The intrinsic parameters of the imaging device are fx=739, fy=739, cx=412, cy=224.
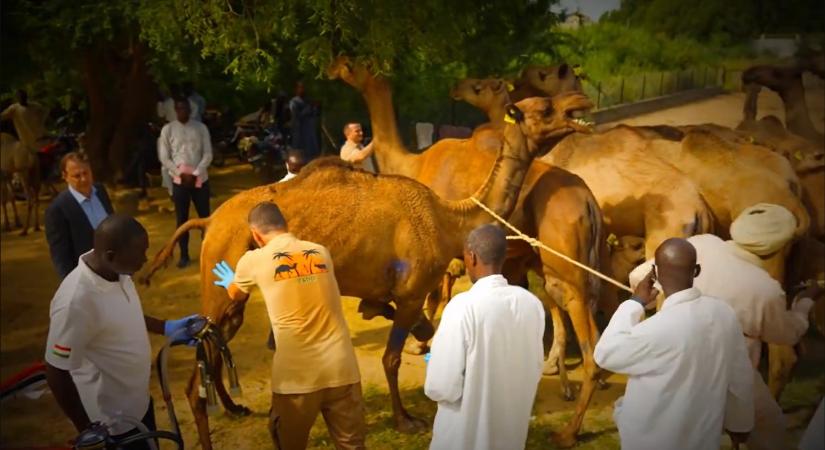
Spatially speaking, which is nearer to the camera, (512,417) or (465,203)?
(512,417)

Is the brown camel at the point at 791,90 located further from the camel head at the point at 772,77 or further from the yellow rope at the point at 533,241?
the yellow rope at the point at 533,241

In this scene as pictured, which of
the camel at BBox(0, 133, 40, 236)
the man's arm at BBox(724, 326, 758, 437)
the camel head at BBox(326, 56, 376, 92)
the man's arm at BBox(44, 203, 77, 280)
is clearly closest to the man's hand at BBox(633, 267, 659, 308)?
the man's arm at BBox(724, 326, 758, 437)

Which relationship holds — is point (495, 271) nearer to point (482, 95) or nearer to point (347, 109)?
point (482, 95)

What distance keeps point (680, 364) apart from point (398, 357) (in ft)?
7.98

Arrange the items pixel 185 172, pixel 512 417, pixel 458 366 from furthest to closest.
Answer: pixel 185 172 < pixel 512 417 < pixel 458 366

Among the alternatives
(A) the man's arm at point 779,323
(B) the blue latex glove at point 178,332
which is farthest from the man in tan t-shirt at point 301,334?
(A) the man's arm at point 779,323

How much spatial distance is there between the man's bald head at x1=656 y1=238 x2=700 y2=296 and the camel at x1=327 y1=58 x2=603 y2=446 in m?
2.03

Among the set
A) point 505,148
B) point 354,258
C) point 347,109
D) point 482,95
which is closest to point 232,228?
point 354,258

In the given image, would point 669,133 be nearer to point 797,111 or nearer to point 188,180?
point 797,111

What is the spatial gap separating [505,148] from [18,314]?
17.0 ft

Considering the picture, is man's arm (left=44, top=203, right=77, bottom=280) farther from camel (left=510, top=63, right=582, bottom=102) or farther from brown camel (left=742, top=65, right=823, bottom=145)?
brown camel (left=742, top=65, right=823, bottom=145)

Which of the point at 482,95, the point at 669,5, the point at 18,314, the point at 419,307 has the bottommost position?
the point at 18,314

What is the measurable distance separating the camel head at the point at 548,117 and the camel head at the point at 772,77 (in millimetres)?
4126

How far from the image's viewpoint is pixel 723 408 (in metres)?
3.24
